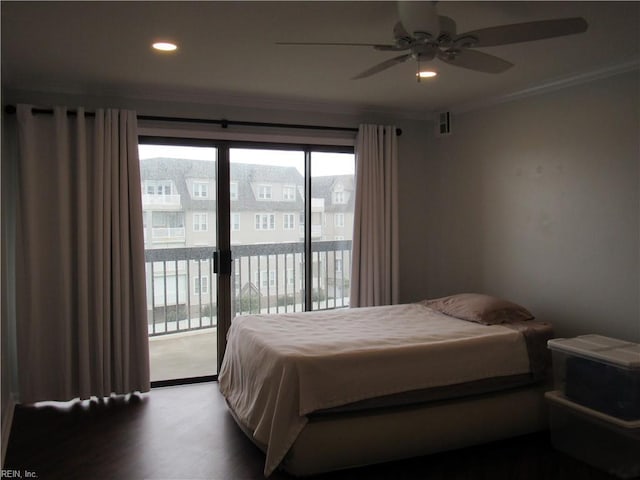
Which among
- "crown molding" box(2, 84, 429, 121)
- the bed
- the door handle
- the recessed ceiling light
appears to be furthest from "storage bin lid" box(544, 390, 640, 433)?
the recessed ceiling light

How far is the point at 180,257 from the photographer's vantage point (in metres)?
4.53

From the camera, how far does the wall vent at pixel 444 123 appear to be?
5027mm

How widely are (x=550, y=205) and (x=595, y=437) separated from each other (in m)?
1.74

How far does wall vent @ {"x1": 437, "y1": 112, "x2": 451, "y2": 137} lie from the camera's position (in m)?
5.03

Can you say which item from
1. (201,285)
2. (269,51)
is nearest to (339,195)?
(201,285)

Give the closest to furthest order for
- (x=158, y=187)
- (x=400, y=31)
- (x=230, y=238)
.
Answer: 1. (x=400, y=31)
2. (x=158, y=187)
3. (x=230, y=238)

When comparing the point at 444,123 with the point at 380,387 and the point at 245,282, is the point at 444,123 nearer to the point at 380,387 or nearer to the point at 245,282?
the point at 245,282

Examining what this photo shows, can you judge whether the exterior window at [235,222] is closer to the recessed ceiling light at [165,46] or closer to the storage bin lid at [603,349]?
the recessed ceiling light at [165,46]

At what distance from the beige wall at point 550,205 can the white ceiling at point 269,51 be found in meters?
0.28

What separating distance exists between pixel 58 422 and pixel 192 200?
1.96 m

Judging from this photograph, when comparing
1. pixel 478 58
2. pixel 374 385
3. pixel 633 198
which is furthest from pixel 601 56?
pixel 374 385

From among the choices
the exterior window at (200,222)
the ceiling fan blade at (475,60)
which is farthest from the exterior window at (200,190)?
the ceiling fan blade at (475,60)

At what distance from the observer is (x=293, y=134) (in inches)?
185

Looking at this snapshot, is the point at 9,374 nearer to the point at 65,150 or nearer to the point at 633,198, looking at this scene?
the point at 65,150
